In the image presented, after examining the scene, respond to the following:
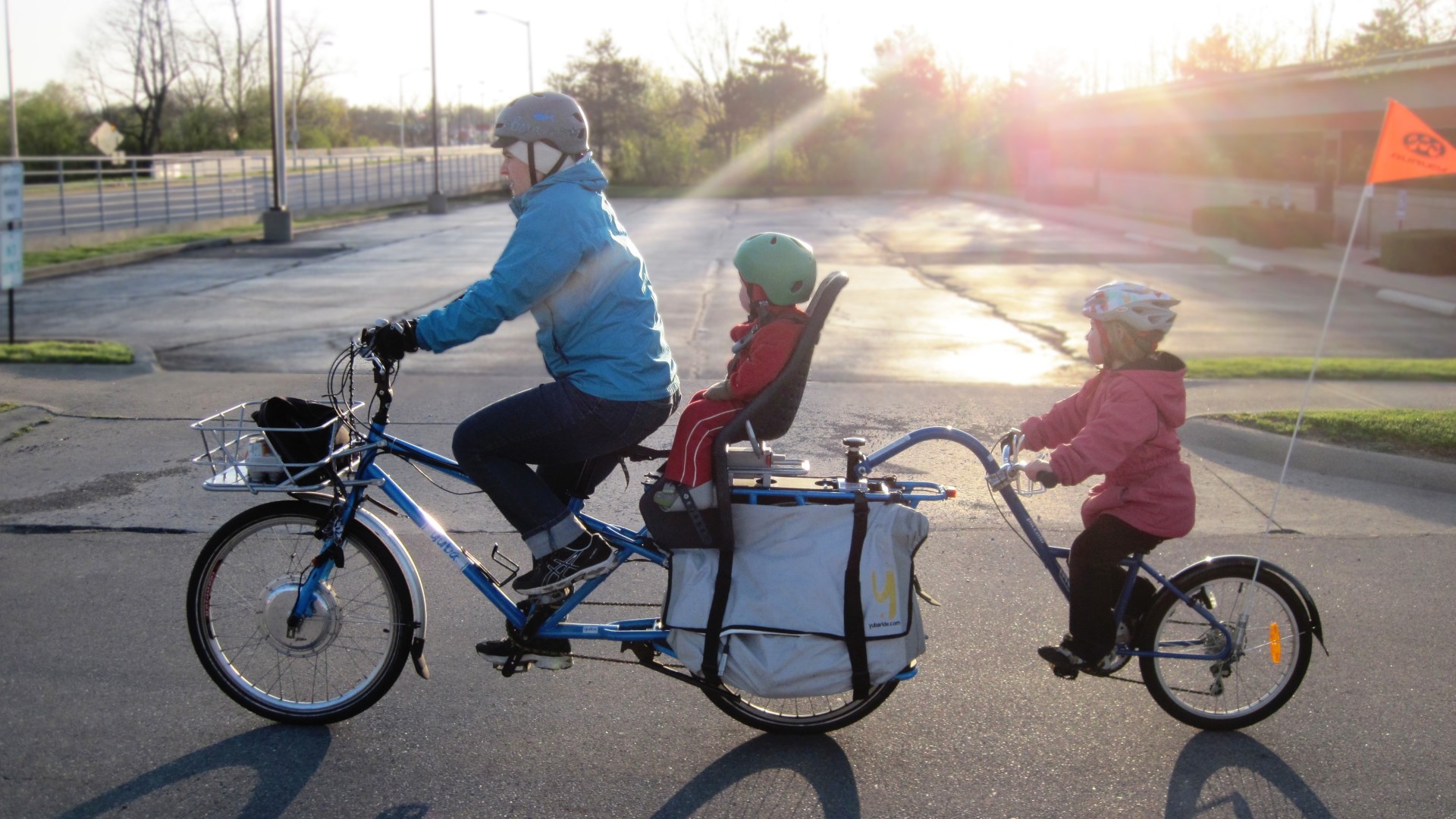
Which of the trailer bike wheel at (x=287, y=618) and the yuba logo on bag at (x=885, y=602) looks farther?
the trailer bike wheel at (x=287, y=618)

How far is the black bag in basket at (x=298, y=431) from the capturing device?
365 centimetres

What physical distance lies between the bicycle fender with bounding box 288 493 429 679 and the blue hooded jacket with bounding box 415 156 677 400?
2.10ft

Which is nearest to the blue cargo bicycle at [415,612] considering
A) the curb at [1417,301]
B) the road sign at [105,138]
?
the curb at [1417,301]

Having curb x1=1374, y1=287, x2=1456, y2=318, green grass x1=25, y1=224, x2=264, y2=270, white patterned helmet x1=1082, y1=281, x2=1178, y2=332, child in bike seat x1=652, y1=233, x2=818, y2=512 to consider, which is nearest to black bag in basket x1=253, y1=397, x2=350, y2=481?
child in bike seat x1=652, y1=233, x2=818, y2=512

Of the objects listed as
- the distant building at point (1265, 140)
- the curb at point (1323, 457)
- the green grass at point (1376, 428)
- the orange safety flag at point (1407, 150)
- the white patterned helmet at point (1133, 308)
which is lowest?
the curb at point (1323, 457)

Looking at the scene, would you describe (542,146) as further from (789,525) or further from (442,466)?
(789,525)

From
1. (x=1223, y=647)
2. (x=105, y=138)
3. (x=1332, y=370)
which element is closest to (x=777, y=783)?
(x=1223, y=647)

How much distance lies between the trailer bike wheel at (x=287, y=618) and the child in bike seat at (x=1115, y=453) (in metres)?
2.15

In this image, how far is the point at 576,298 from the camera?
3.81m

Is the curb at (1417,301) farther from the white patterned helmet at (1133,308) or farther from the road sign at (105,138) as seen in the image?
the road sign at (105,138)

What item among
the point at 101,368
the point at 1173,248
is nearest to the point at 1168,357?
the point at 101,368

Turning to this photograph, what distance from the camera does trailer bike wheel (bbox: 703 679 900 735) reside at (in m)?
3.99

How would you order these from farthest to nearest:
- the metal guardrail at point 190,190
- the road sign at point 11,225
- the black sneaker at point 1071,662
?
the metal guardrail at point 190,190, the road sign at point 11,225, the black sneaker at point 1071,662

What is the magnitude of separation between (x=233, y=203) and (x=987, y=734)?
33.0 m
